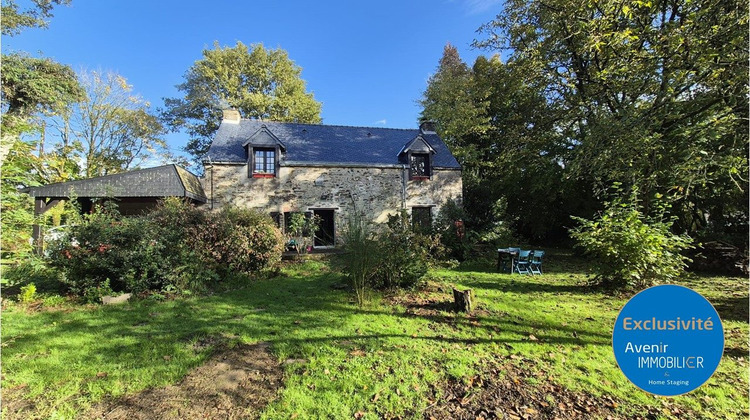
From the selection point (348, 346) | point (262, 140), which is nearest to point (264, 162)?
point (262, 140)

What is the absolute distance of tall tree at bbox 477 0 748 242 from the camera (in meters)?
4.23

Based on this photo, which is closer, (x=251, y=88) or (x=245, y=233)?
(x=245, y=233)

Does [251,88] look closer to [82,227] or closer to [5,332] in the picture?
[82,227]

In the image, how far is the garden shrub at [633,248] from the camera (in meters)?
6.02

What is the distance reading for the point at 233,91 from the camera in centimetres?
2417

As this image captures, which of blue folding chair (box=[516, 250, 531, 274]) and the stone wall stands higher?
the stone wall

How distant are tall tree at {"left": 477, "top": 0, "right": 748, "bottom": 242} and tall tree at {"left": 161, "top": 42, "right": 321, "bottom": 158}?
20.2 m

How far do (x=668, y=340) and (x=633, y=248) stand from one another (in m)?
5.38

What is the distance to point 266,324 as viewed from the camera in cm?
Result: 484

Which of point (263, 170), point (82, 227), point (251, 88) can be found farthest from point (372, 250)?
point (251, 88)

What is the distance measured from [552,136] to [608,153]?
7879 millimetres

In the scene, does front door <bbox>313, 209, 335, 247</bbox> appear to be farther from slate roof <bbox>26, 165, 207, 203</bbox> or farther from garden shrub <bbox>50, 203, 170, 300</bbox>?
garden shrub <bbox>50, 203, 170, 300</bbox>

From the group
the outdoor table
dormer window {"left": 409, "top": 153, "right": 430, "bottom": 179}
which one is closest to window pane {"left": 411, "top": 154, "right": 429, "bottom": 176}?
dormer window {"left": 409, "top": 153, "right": 430, "bottom": 179}

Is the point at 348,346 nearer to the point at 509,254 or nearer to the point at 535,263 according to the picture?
the point at 509,254
